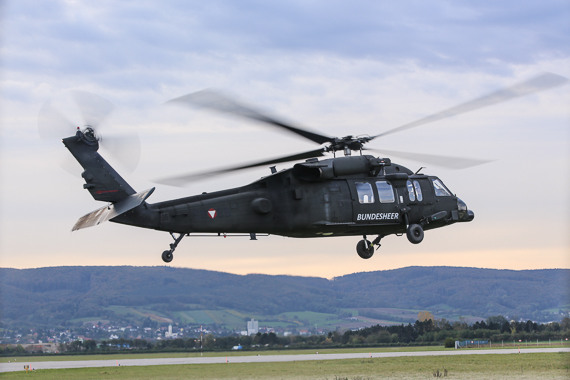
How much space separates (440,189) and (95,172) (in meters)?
12.7

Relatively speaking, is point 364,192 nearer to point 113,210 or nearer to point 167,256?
point 167,256

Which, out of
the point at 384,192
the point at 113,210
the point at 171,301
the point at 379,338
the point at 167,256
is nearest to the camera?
the point at 167,256

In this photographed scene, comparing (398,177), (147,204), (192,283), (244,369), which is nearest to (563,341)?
(244,369)

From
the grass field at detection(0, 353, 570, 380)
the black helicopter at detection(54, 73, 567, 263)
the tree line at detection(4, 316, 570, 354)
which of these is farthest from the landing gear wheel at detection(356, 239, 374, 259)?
the tree line at detection(4, 316, 570, 354)

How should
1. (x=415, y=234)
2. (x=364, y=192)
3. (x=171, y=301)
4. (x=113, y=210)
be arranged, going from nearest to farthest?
(x=113, y=210) < (x=364, y=192) < (x=415, y=234) < (x=171, y=301)

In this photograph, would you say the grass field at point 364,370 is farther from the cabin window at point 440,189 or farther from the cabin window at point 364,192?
the cabin window at point 364,192

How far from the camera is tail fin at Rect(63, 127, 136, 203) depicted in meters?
25.5

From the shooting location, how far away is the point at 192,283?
16800 cm

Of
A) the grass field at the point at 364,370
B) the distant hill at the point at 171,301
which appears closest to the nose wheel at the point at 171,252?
the grass field at the point at 364,370

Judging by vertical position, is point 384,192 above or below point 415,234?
above

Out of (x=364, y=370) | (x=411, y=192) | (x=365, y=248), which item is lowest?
(x=364, y=370)

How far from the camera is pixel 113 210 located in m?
25.1

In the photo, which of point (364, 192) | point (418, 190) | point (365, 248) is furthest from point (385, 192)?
point (365, 248)

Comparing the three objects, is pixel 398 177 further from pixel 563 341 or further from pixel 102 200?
pixel 563 341
